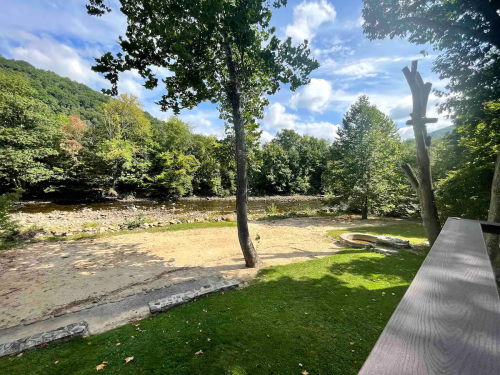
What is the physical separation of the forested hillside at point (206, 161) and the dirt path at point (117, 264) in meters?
3.38

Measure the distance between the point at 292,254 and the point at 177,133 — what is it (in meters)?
28.2

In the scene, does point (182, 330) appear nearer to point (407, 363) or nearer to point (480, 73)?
point (407, 363)

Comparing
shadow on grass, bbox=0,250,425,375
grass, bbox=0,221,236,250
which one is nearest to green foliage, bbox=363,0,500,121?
shadow on grass, bbox=0,250,425,375

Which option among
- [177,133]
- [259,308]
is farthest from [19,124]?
[259,308]

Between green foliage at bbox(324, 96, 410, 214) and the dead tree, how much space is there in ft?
32.0

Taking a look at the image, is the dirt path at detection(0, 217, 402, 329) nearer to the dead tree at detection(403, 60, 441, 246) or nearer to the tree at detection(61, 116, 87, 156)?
the dead tree at detection(403, 60, 441, 246)

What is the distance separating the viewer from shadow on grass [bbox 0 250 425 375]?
267 cm

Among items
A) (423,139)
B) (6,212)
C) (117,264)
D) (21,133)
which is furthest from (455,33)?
(21,133)

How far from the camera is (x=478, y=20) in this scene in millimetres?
4930

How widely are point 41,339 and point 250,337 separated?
3.12 metres

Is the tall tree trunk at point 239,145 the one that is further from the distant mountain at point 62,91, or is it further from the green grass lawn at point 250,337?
the distant mountain at point 62,91

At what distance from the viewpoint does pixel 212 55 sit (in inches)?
226

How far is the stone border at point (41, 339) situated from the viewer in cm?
303

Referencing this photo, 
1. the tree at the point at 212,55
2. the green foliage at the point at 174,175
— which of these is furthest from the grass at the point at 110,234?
the green foliage at the point at 174,175
